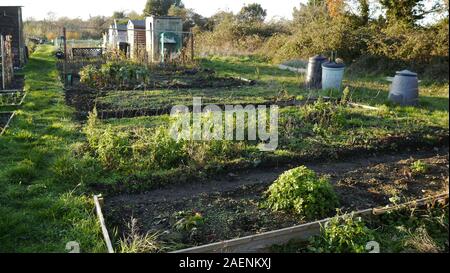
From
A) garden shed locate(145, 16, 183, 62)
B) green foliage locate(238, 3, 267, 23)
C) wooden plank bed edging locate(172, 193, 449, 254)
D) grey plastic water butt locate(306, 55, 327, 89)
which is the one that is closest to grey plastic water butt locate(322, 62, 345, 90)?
grey plastic water butt locate(306, 55, 327, 89)

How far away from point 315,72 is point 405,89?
3577mm

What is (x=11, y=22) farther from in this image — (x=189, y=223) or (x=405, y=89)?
(x=189, y=223)

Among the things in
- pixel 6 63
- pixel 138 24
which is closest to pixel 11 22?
pixel 138 24

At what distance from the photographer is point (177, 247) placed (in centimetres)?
332

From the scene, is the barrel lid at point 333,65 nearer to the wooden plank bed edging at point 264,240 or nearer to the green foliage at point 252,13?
the wooden plank bed edging at point 264,240

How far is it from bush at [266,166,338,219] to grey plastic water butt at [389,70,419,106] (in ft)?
16.3

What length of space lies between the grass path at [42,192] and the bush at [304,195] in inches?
67.7

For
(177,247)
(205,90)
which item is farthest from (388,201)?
(205,90)

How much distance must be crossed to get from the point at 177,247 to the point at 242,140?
9.89ft

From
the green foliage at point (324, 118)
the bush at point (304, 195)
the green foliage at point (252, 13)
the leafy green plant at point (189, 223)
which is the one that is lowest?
the leafy green plant at point (189, 223)

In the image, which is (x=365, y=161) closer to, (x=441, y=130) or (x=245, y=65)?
(x=441, y=130)

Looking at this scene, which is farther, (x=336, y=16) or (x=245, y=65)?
(x=245, y=65)

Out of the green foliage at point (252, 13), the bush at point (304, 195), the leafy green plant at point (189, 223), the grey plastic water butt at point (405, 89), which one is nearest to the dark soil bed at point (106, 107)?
the grey plastic water butt at point (405, 89)

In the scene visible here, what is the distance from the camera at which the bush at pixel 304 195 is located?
3807 mm
